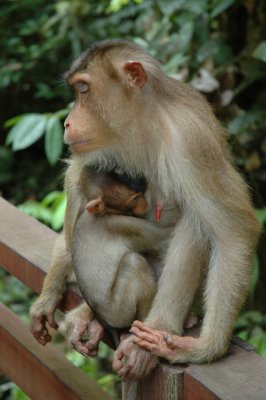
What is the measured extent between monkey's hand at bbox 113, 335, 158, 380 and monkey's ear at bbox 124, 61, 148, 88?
3.13ft

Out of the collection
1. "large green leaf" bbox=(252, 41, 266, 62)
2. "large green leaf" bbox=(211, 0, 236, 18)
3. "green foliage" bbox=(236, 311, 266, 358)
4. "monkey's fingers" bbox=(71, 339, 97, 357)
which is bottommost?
"green foliage" bbox=(236, 311, 266, 358)

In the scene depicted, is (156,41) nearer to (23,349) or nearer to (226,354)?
(23,349)

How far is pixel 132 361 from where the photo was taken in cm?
265

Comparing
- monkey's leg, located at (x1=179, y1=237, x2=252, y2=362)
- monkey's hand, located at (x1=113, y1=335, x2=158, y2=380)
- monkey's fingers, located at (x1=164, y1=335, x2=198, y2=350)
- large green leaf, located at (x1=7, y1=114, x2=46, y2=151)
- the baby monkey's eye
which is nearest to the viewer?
monkey's hand, located at (x1=113, y1=335, x2=158, y2=380)

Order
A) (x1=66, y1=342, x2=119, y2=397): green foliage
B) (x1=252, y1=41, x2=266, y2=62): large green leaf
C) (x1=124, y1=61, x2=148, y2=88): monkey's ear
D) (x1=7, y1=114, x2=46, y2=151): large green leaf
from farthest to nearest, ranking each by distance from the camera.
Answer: (x1=66, y1=342, x2=119, y2=397): green foliage < (x1=7, y1=114, x2=46, y2=151): large green leaf < (x1=252, y1=41, x2=266, y2=62): large green leaf < (x1=124, y1=61, x2=148, y2=88): monkey's ear

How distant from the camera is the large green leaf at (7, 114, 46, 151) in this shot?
5387 mm

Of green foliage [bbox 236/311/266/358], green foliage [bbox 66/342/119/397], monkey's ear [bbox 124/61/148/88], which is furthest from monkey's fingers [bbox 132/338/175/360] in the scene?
green foliage [bbox 66/342/119/397]

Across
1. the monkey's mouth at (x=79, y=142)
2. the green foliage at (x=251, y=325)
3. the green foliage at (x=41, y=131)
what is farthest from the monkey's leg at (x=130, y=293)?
the green foliage at (x=41, y=131)

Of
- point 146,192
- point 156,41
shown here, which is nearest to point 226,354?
point 146,192

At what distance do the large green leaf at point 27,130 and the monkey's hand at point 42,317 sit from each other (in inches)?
84.8

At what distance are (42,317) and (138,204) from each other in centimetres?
64

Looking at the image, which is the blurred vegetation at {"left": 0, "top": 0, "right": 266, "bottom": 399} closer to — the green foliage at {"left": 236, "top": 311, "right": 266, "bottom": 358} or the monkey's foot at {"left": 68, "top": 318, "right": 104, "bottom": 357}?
the green foliage at {"left": 236, "top": 311, "right": 266, "bottom": 358}

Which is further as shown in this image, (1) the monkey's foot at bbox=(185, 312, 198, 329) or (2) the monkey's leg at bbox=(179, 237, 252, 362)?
(1) the monkey's foot at bbox=(185, 312, 198, 329)

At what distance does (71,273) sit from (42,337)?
0.92 feet
